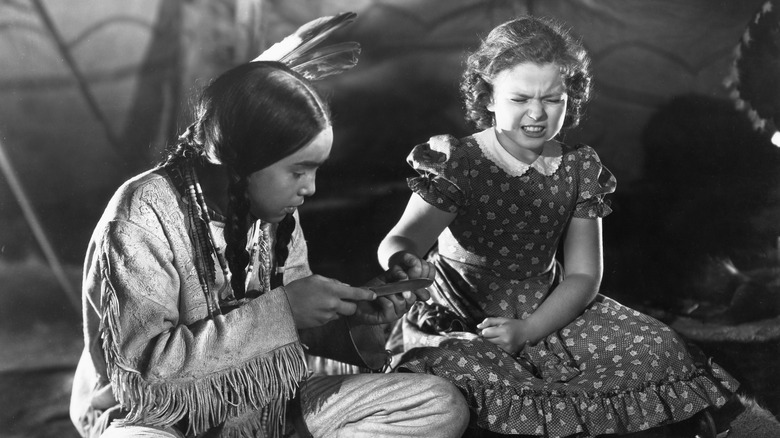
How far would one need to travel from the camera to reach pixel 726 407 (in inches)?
93.2

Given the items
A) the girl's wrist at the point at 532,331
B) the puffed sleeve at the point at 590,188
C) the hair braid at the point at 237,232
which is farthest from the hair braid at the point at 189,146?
the puffed sleeve at the point at 590,188

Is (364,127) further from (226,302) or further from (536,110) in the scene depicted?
(226,302)

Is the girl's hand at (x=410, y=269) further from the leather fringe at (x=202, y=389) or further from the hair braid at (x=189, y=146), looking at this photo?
the hair braid at (x=189, y=146)

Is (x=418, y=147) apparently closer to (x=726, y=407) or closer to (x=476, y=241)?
(x=476, y=241)

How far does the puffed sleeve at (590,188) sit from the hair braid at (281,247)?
82cm

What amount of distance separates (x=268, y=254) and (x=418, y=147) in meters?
0.55

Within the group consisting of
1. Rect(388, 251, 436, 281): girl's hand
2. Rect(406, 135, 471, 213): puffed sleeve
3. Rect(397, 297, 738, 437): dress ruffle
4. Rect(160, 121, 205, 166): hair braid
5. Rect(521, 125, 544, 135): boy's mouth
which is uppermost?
Rect(160, 121, 205, 166): hair braid

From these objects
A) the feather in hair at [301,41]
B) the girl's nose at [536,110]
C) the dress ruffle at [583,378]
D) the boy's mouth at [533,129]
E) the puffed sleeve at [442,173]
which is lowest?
the dress ruffle at [583,378]

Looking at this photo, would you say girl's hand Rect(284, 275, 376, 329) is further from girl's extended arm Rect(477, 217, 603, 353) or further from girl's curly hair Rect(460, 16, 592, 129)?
girl's curly hair Rect(460, 16, 592, 129)

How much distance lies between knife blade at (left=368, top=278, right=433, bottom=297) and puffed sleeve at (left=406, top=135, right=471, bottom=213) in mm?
340

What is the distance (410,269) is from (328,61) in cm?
56

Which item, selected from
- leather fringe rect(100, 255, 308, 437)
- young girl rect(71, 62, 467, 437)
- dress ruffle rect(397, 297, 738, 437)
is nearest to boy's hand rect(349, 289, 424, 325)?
young girl rect(71, 62, 467, 437)

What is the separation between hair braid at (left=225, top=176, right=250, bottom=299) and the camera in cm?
198

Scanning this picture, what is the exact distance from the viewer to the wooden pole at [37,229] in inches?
87.0
